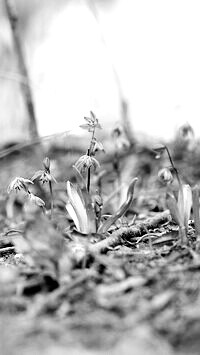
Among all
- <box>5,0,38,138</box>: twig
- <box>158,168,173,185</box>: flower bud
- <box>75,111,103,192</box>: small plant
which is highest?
<box>5,0,38,138</box>: twig

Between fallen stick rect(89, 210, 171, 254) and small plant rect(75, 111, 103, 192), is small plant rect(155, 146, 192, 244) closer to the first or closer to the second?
fallen stick rect(89, 210, 171, 254)

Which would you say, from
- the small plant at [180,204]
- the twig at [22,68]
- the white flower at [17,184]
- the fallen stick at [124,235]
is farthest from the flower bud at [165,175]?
the twig at [22,68]

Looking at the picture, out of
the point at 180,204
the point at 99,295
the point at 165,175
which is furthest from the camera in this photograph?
the point at 165,175

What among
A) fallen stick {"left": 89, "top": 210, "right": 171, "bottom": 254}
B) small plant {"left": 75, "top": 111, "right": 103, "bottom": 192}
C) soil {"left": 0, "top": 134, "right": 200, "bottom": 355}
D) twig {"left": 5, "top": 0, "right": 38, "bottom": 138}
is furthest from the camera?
twig {"left": 5, "top": 0, "right": 38, "bottom": 138}

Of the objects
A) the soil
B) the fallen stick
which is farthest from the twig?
the soil

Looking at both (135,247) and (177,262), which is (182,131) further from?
(177,262)

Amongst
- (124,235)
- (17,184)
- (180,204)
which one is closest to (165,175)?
(180,204)

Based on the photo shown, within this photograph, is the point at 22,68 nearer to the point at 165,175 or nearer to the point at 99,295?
the point at 165,175

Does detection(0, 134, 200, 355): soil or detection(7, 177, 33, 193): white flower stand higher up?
detection(7, 177, 33, 193): white flower
